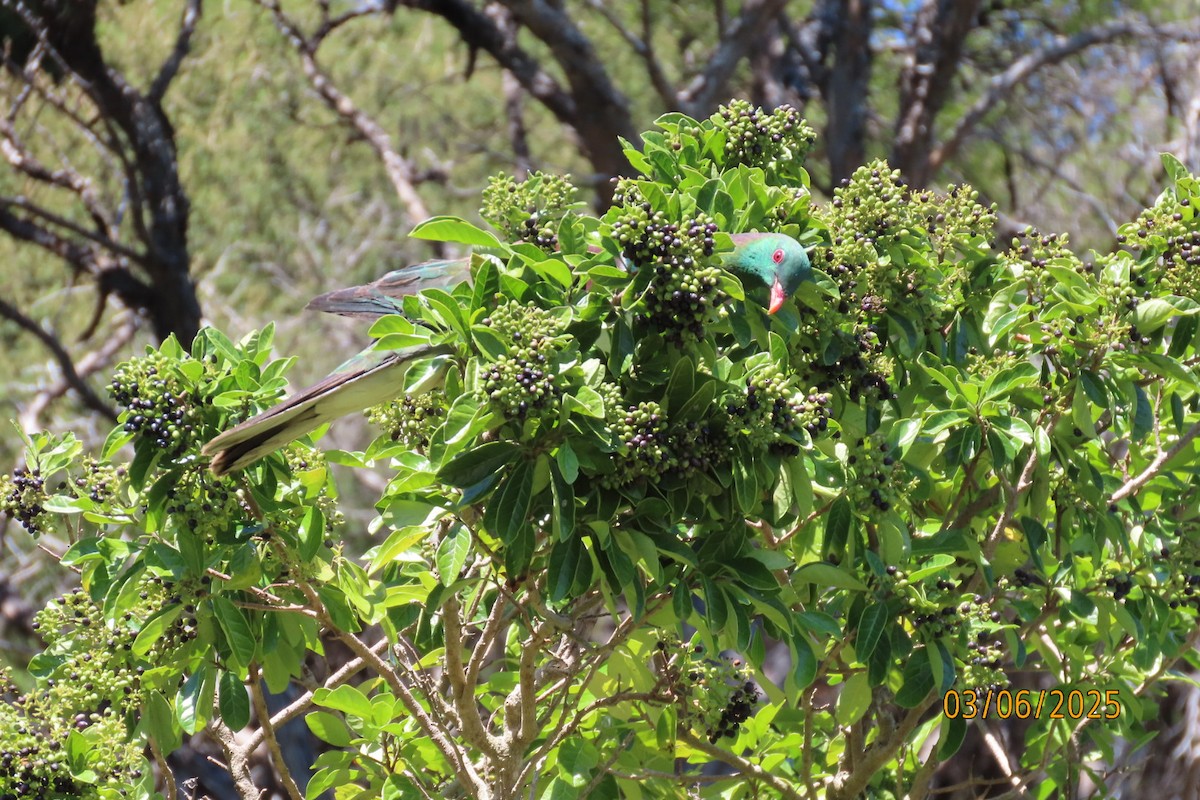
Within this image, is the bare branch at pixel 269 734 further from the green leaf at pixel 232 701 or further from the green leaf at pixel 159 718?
the green leaf at pixel 159 718

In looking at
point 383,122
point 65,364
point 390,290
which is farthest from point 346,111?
point 390,290

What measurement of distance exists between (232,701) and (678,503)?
3.98 ft

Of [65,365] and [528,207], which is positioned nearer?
[528,207]

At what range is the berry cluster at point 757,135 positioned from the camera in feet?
8.76

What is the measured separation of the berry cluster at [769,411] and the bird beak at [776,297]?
0.27 metres

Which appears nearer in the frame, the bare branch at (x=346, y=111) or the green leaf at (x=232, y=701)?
the green leaf at (x=232, y=701)

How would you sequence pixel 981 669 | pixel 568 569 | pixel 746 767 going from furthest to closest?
pixel 746 767 < pixel 981 669 < pixel 568 569

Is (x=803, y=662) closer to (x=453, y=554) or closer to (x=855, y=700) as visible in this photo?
(x=855, y=700)

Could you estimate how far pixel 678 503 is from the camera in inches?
88.8

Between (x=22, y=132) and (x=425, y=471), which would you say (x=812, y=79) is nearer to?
(x=22, y=132)

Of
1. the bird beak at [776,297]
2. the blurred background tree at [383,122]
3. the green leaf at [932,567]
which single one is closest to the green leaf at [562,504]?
the bird beak at [776,297]
